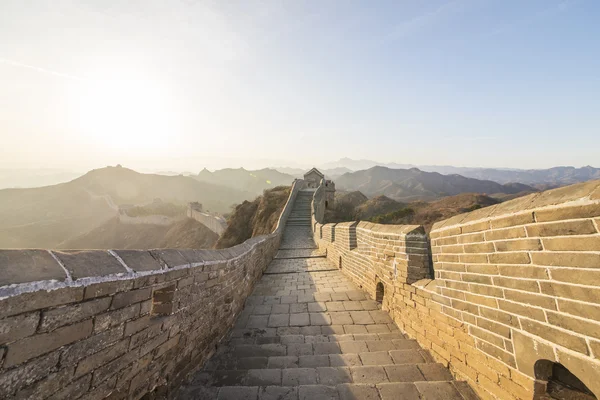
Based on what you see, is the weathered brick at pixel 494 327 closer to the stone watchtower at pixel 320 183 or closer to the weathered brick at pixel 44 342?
the weathered brick at pixel 44 342

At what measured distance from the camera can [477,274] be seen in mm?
2492

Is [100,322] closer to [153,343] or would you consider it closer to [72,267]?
[72,267]

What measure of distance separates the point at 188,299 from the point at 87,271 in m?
1.44

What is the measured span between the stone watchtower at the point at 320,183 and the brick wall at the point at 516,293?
2185 cm

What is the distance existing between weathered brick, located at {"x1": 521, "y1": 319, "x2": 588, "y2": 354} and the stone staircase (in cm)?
1689

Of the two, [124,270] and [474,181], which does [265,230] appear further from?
[474,181]

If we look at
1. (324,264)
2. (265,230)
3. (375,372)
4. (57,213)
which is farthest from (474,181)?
(57,213)

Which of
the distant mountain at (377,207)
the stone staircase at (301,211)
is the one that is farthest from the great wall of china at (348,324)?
the distant mountain at (377,207)

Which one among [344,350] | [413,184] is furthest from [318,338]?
[413,184]

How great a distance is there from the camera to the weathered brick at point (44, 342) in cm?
138

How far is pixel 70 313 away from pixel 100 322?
28cm

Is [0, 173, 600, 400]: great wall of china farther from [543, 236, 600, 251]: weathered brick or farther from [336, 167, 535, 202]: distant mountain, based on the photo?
[336, 167, 535, 202]: distant mountain

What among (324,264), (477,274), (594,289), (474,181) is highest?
(474,181)

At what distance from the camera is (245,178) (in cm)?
16375
